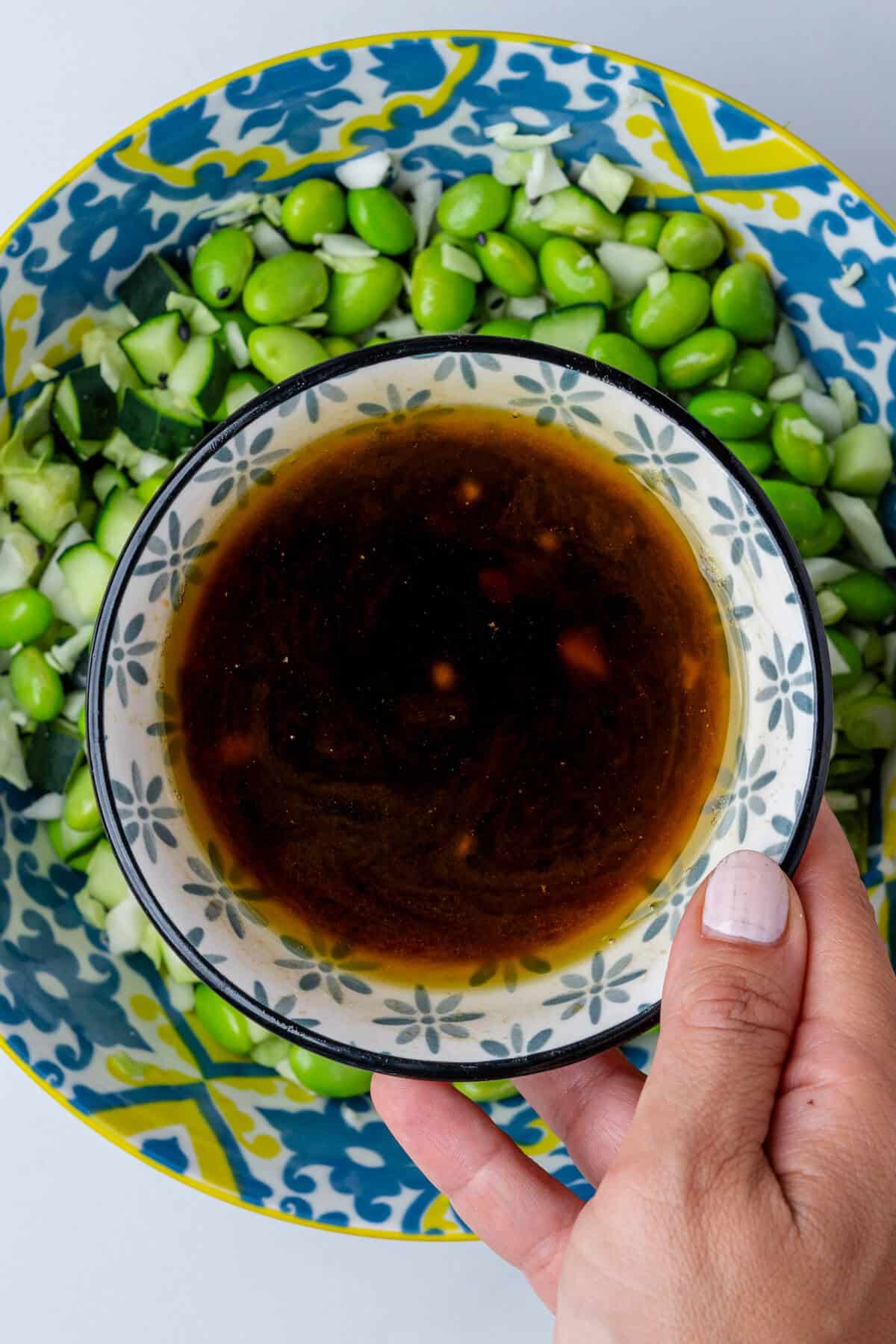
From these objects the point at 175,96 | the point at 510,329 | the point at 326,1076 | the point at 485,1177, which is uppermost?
the point at 175,96

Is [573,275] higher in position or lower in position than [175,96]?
lower

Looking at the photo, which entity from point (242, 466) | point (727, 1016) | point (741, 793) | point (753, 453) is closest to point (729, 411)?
point (753, 453)

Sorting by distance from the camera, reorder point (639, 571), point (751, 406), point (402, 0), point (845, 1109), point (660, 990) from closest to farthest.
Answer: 1. point (845, 1109)
2. point (660, 990)
3. point (639, 571)
4. point (751, 406)
5. point (402, 0)

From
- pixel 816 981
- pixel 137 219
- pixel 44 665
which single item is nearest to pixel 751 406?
pixel 816 981

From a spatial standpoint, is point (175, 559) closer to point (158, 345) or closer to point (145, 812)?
point (145, 812)

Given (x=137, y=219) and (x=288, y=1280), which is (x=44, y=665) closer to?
(x=137, y=219)

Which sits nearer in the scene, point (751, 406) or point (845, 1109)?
point (845, 1109)
